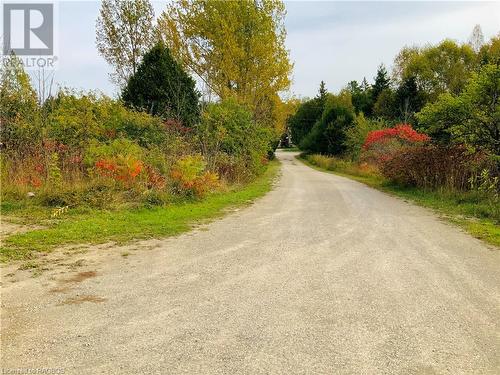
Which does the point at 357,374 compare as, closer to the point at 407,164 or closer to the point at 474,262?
the point at 474,262

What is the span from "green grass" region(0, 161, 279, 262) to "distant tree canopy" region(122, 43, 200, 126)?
800cm

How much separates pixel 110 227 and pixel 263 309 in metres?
4.52

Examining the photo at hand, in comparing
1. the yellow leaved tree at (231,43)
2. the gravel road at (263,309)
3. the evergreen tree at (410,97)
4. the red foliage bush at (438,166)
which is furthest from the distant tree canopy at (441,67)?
the gravel road at (263,309)

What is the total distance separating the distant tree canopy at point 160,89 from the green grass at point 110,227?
8004 mm

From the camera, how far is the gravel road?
3.09 meters

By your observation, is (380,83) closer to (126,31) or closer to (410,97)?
(410,97)

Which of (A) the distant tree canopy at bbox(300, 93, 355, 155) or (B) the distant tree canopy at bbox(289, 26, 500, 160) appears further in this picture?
(A) the distant tree canopy at bbox(300, 93, 355, 155)

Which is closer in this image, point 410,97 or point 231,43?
point 231,43

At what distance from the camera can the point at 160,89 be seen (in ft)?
59.1

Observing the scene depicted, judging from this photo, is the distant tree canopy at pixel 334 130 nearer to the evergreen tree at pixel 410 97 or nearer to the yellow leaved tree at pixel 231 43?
the evergreen tree at pixel 410 97

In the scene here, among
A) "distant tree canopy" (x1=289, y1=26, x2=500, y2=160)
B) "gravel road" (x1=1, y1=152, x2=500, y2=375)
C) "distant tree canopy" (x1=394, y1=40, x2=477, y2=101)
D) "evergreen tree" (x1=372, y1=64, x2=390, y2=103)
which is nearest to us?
"gravel road" (x1=1, y1=152, x2=500, y2=375)

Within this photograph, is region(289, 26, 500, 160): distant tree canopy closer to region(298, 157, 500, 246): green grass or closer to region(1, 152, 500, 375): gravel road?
region(298, 157, 500, 246): green grass

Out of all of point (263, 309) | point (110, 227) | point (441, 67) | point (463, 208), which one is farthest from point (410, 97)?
point (263, 309)

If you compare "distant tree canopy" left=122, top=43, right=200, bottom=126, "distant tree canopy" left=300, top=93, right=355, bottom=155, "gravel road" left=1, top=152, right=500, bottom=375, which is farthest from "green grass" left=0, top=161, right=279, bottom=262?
"distant tree canopy" left=300, top=93, right=355, bottom=155
